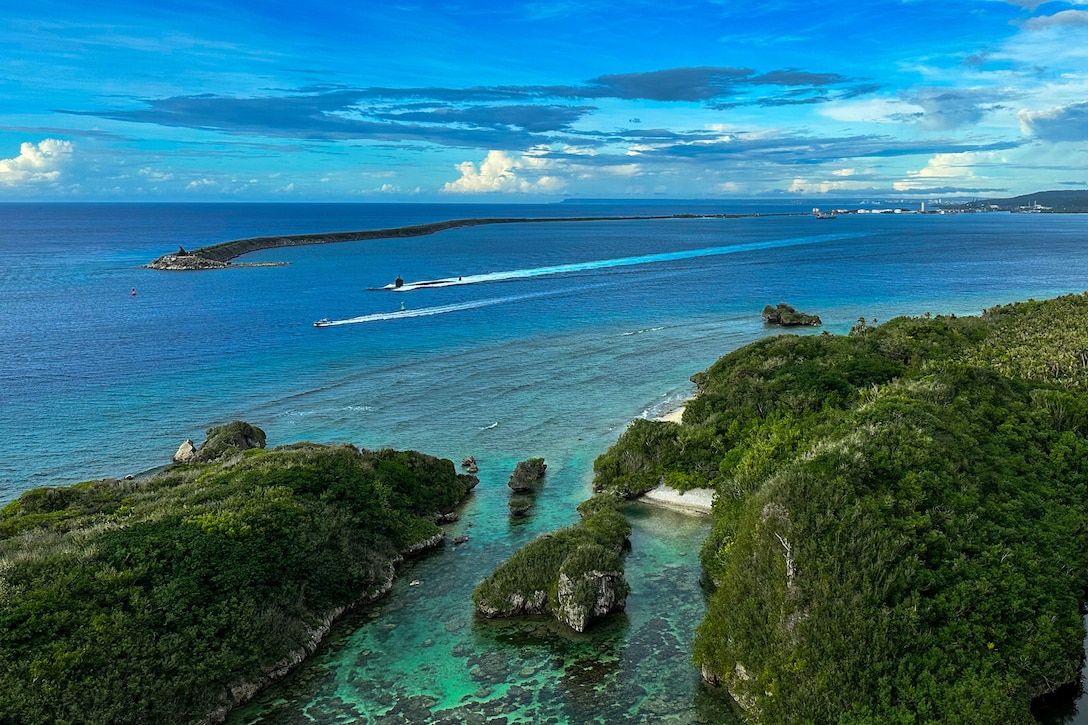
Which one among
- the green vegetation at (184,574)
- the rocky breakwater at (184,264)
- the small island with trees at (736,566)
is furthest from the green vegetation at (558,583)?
the rocky breakwater at (184,264)

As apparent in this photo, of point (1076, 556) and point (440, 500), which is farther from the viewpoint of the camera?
point (440, 500)

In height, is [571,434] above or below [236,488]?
below

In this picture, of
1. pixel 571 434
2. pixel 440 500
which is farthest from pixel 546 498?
→ pixel 571 434

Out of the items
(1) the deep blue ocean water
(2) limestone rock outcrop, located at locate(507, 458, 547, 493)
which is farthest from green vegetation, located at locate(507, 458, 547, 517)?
(1) the deep blue ocean water

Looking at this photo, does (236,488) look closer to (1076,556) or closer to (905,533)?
(905,533)

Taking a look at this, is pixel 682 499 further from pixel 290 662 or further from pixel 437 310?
pixel 437 310

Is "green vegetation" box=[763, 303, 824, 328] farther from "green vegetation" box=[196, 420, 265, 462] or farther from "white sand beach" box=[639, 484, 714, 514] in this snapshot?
"green vegetation" box=[196, 420, 265, 462]

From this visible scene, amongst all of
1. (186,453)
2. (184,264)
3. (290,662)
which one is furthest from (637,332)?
(184,264)
